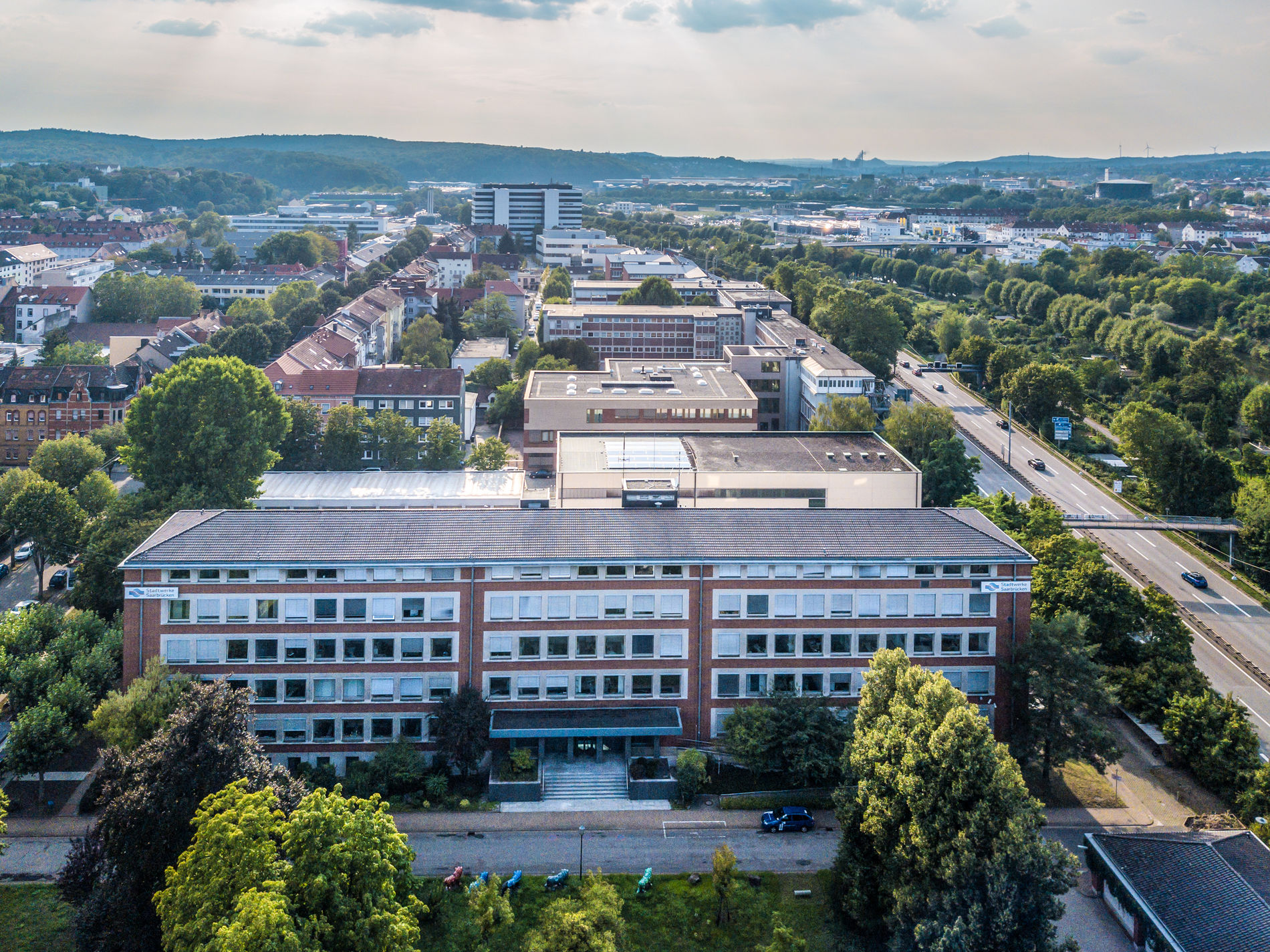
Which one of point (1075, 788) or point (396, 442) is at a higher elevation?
point (396, 442)

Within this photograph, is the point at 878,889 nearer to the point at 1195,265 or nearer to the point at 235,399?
the point at 235,399

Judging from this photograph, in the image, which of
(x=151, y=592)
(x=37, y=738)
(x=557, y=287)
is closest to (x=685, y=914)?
(x=151, y=592)

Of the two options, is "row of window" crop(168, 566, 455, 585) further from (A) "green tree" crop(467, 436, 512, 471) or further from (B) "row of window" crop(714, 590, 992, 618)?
(A) "green tree" crop(467, 436, 512, 471)

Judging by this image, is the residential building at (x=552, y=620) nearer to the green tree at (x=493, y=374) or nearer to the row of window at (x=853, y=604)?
the row of window at (x=853, y=604)

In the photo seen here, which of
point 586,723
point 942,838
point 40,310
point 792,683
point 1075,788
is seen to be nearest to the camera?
point 942,838

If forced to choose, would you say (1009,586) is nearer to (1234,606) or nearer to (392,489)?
(1234,606)

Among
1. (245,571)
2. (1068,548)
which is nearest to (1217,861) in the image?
(1068,548)

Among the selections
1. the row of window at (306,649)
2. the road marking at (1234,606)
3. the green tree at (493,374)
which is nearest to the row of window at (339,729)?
the row of window at (306,649)
